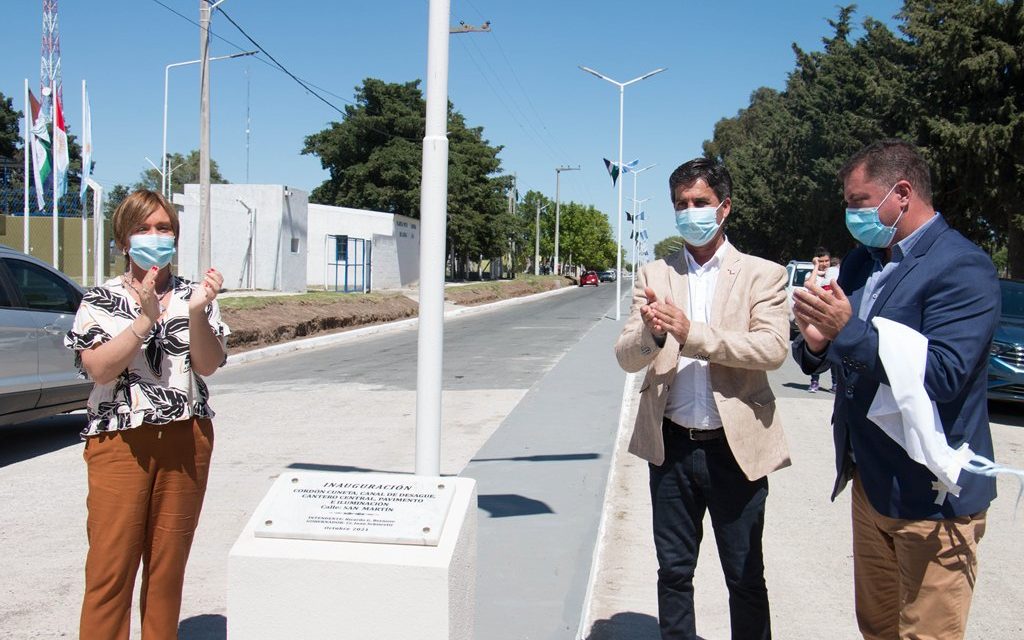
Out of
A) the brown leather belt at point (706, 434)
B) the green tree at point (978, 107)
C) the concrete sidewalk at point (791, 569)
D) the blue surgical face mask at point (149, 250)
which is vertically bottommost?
the concrete sidewalk at point (791, 569)

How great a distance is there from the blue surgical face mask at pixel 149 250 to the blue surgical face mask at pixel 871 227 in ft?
7.83

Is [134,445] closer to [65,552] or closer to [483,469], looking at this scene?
[65,552]

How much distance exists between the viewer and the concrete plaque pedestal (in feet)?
8.04

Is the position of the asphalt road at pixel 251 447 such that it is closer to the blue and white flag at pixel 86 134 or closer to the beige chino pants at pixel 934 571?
the beige chino pants at pixel 934 571

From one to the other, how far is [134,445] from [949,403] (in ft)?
8.65

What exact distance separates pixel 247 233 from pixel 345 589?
31083 mm

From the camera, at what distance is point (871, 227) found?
279 cm

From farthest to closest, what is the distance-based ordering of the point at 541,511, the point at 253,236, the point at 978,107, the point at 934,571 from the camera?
1. the point at 253,236
2. the point at 978,107
3. the point at 541,511
4. the point at 934,571

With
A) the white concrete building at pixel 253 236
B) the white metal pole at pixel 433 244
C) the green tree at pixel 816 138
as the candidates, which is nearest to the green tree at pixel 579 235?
the green tree at pixel 816 138

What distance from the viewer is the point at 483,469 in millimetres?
6594

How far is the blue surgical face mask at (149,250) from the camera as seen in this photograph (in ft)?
10.3

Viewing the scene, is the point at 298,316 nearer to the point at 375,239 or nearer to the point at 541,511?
the point at 541,511

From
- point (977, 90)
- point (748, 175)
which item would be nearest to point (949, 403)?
point (977, 90)

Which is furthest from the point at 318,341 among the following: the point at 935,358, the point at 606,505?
the point at 935,358
